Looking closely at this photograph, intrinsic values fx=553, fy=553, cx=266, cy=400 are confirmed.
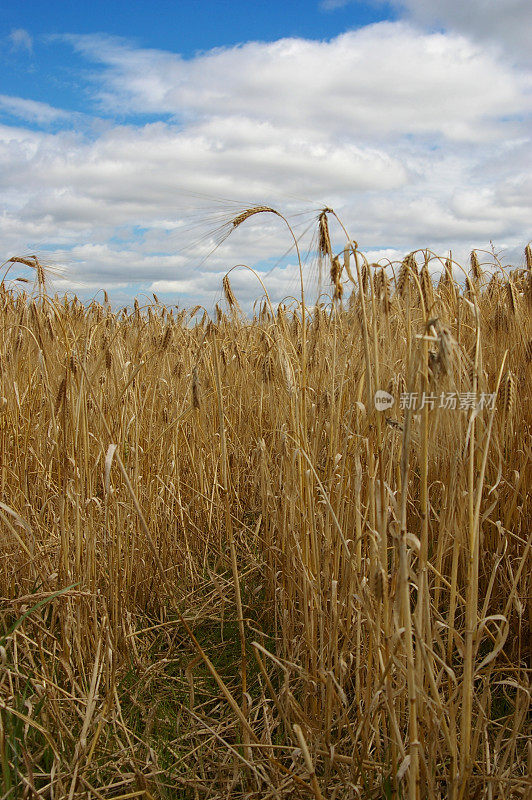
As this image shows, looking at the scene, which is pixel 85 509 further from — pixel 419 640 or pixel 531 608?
pixel 531 608

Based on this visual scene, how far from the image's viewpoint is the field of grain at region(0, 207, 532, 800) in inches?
43.1

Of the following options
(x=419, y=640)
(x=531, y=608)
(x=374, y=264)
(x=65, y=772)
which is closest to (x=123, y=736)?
(x=65, y=772)

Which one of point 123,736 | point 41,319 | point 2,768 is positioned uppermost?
point 41,319

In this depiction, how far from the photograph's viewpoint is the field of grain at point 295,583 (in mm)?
1094

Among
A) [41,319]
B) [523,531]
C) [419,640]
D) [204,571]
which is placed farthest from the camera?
[204,571]

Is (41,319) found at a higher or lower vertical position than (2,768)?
higher

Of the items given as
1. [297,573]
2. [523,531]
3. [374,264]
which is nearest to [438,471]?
[523,531]

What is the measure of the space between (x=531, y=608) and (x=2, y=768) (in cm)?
152

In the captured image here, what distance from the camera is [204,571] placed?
7.70ft

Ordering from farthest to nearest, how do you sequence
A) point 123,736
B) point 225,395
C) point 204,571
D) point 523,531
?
point 225,395, point 204,571, point 523,531, point 123,736

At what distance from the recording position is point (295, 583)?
1645 mm

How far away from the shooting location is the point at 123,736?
5.05ft

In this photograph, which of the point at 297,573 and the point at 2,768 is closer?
the point at 2,768

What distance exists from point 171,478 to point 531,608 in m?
1.47
